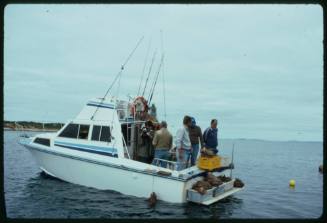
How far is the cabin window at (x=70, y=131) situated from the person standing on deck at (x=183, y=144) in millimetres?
4210

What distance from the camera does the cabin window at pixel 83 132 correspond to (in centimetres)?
1274

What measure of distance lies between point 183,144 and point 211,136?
1.07m

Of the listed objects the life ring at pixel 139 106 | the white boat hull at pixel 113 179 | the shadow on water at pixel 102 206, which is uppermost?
the life ring at pixel 139 106

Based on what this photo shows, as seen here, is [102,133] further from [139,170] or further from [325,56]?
[325,56]

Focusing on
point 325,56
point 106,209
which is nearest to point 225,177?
point 106,209

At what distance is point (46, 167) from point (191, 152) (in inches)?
232

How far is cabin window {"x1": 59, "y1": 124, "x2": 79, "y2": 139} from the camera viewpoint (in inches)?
513

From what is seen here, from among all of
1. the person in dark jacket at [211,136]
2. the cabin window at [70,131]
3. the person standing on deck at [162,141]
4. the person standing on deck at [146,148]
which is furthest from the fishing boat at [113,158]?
the person in dark jacket at [211,136]

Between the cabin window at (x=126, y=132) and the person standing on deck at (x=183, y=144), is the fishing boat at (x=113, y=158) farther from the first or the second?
the person standing on deck at (x=183, y=144)

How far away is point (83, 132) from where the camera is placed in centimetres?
1284

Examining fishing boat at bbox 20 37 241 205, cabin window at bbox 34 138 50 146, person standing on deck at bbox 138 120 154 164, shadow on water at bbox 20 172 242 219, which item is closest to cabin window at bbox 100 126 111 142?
fishing boat at bbox 20 37 241 205

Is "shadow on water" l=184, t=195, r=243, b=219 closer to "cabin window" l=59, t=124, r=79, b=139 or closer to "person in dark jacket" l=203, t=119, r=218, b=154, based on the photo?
"person in dark jacket" l=203, t=119, r=218, b=154

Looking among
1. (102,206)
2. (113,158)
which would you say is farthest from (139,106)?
(102,206)

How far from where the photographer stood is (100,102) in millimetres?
13008
